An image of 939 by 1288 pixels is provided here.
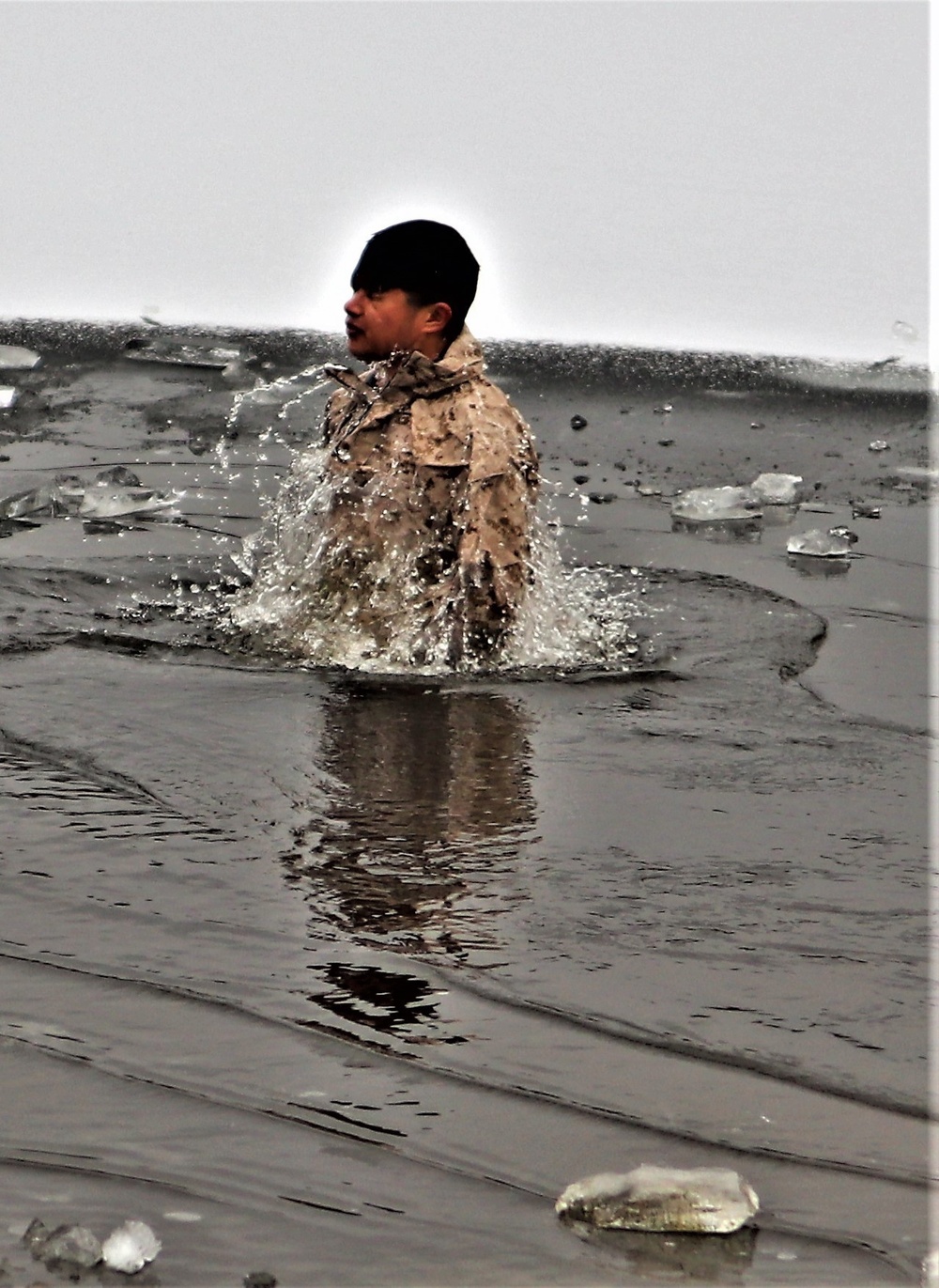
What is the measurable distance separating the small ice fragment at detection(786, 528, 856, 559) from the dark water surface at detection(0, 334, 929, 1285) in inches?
74.2

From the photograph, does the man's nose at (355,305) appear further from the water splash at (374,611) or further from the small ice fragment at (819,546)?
the small ice fragment at (819,546)

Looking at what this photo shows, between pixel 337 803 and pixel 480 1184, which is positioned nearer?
pixel 480 1184

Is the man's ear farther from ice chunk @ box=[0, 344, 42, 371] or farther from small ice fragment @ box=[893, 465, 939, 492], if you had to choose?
ice chunk @ box=[0, 344, 42, 371]

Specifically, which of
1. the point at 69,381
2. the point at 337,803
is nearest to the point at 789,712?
the point at 337,803

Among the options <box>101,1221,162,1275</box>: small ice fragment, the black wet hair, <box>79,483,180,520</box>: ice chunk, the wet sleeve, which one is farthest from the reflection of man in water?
<box>79,483,180,520</box>: ice chunk

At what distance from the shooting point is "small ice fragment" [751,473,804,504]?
30.6 feet

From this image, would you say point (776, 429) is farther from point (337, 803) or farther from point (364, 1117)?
point (364, 1117)

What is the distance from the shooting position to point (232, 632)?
622 centimetres

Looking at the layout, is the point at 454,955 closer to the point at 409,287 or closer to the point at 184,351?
the point at 409,287

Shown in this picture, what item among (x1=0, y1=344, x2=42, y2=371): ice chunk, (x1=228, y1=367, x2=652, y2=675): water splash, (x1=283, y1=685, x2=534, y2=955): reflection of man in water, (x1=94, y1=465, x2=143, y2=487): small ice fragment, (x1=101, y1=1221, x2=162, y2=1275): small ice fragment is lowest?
(x1=101, y1=1221, x2=162, y2=1275): small ice fragment

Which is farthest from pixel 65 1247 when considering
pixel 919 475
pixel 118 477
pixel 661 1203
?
pixel 919 475

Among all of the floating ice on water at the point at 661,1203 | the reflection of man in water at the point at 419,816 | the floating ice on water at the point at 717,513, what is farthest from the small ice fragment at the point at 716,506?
the floating ice on water at the point at 661,1203

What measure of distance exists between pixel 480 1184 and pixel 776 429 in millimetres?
9046

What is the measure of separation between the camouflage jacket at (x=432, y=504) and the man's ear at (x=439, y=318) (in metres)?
0.10
